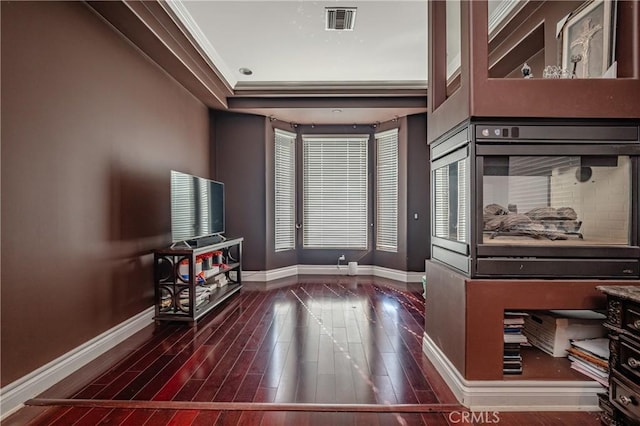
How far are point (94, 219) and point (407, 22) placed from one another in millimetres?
3260

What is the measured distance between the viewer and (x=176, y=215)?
3.51 meters

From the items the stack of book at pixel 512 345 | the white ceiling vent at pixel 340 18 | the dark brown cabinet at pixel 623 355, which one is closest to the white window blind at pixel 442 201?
the stack of book at pixel 512 345

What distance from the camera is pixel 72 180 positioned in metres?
2.51

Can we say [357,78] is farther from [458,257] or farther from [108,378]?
[108,378]

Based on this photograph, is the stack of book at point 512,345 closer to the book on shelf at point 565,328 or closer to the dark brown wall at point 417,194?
the book on shelf at point 565,328

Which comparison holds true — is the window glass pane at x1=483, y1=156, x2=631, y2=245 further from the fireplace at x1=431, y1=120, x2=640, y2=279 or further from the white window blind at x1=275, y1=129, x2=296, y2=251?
the white window blind at x1=275, y1=129, x2=296, y2=251

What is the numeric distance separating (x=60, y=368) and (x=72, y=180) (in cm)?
129

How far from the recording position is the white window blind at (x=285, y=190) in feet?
18.9

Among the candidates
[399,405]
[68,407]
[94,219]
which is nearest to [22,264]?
[94,219]

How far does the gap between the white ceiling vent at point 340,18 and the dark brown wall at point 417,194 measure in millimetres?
2407

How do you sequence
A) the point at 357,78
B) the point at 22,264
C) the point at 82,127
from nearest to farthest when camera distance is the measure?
the point at 22,264 → the point at 82,127 → the point at 357,78

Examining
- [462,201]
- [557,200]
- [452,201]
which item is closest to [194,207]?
[452,201]

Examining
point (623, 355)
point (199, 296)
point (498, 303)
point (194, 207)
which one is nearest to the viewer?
point (623, 355)

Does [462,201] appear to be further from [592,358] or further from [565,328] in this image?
[592,358]
